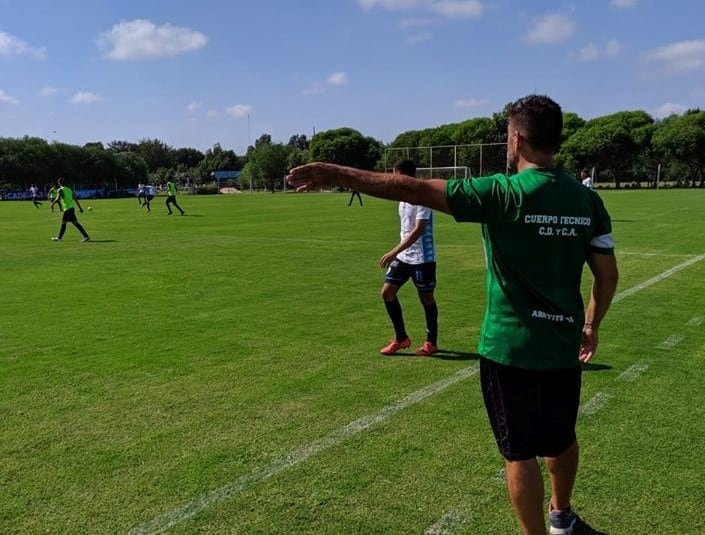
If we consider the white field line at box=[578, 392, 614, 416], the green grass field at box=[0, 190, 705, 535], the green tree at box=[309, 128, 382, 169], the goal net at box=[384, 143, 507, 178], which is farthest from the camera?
the green tree at box=[309, 128, 382, 169]

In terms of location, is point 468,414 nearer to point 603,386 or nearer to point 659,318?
point 603,386

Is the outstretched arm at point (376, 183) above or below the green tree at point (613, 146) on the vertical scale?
below

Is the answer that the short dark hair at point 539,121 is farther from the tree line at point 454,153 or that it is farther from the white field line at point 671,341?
the tree line at point 454,153

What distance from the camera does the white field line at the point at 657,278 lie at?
9.90 meters

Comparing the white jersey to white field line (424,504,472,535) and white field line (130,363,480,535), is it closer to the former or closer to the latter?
white field line (130,363,480,535)

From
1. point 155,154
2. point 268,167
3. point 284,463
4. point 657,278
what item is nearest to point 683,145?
point 268,167

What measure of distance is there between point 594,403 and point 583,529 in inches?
76.5

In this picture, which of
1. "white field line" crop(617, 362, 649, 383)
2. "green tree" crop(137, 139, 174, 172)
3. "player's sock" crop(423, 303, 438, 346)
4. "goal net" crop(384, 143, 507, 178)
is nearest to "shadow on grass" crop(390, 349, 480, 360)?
"player's sock" crop(423, 303, 438, 346)

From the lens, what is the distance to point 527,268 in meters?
2.89

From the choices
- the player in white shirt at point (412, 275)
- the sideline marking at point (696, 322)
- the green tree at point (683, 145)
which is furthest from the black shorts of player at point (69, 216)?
the green tree at point (683, 145)

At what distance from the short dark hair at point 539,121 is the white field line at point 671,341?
4.94 meters

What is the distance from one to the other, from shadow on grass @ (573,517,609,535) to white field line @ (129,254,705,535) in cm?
170

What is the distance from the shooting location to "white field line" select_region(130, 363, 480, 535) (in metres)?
3.57

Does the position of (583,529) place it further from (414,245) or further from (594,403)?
(414,245)
